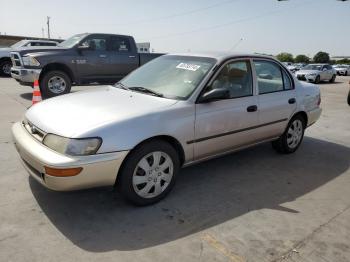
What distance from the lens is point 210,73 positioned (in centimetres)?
411

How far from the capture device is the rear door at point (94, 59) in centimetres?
1001

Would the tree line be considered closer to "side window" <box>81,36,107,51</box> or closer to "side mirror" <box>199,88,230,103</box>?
"side window" <box>81,36,107,51</box>

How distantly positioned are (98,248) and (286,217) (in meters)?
1.89

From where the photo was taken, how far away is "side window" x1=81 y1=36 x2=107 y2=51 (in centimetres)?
1017

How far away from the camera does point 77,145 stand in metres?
3.07

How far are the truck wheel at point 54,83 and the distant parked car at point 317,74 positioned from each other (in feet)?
59.7

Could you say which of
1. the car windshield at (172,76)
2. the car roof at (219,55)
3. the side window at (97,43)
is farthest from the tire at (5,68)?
the car roof at (219,55)

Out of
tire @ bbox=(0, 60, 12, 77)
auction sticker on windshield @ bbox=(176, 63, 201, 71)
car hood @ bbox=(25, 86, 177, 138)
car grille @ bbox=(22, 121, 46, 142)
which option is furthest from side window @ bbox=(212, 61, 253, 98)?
tire @ bbox=(0, 60, 12, 77)

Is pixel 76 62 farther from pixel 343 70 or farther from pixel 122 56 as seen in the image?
pixel 343 70

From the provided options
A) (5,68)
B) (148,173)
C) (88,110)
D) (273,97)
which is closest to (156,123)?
(148,173)

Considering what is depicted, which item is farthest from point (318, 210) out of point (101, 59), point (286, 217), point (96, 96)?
point (101, 59)

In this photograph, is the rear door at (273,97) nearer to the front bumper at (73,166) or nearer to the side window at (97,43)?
the front bumper at (73,166)

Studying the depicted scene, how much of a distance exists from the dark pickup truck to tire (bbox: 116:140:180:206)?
6835 mm

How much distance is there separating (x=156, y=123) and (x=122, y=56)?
7851 millimetres
